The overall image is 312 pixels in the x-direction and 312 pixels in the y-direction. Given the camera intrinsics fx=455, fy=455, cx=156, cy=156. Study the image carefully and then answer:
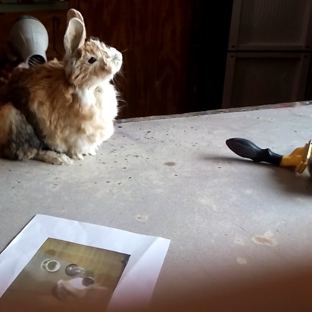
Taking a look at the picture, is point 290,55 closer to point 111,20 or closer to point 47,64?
point 111,20

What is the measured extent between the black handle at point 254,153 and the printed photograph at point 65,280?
0.41m

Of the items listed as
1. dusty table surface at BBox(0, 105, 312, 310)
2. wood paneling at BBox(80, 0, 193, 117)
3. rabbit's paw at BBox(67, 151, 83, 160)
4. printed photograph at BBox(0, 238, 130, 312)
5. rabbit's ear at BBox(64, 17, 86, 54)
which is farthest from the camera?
wood paneling at BBox(80, 0, 193, 117)

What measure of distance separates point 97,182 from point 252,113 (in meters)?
0.55

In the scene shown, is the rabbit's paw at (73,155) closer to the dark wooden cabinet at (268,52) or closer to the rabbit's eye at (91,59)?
the rabbit's eye at (91,59)

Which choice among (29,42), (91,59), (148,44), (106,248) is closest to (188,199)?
(106,248)

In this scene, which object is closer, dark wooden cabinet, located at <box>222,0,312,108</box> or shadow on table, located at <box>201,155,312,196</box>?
shadow on table, located at <box>201,155,312,196</box>

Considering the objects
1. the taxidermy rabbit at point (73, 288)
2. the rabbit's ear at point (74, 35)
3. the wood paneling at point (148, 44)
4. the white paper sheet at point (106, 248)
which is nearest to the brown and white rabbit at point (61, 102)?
the rabbit's ear at point (74, 35)

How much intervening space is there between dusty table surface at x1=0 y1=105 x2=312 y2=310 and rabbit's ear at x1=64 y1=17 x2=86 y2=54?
0.23m

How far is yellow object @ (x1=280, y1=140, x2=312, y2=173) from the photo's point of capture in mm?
Result: 910

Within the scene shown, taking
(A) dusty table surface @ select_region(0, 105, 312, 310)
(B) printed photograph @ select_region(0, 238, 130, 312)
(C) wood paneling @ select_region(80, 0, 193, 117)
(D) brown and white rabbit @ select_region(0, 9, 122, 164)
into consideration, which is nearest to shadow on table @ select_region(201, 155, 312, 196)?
(A) dusty table surface @ select_region(0, 105, 312, 310)

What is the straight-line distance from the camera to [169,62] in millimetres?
1972

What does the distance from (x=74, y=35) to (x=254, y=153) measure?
1.41ft

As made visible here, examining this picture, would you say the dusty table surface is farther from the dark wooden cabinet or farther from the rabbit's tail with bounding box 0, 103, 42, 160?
the dark wooden cabinet

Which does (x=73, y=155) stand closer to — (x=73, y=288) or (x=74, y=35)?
(x=74, y=35)
